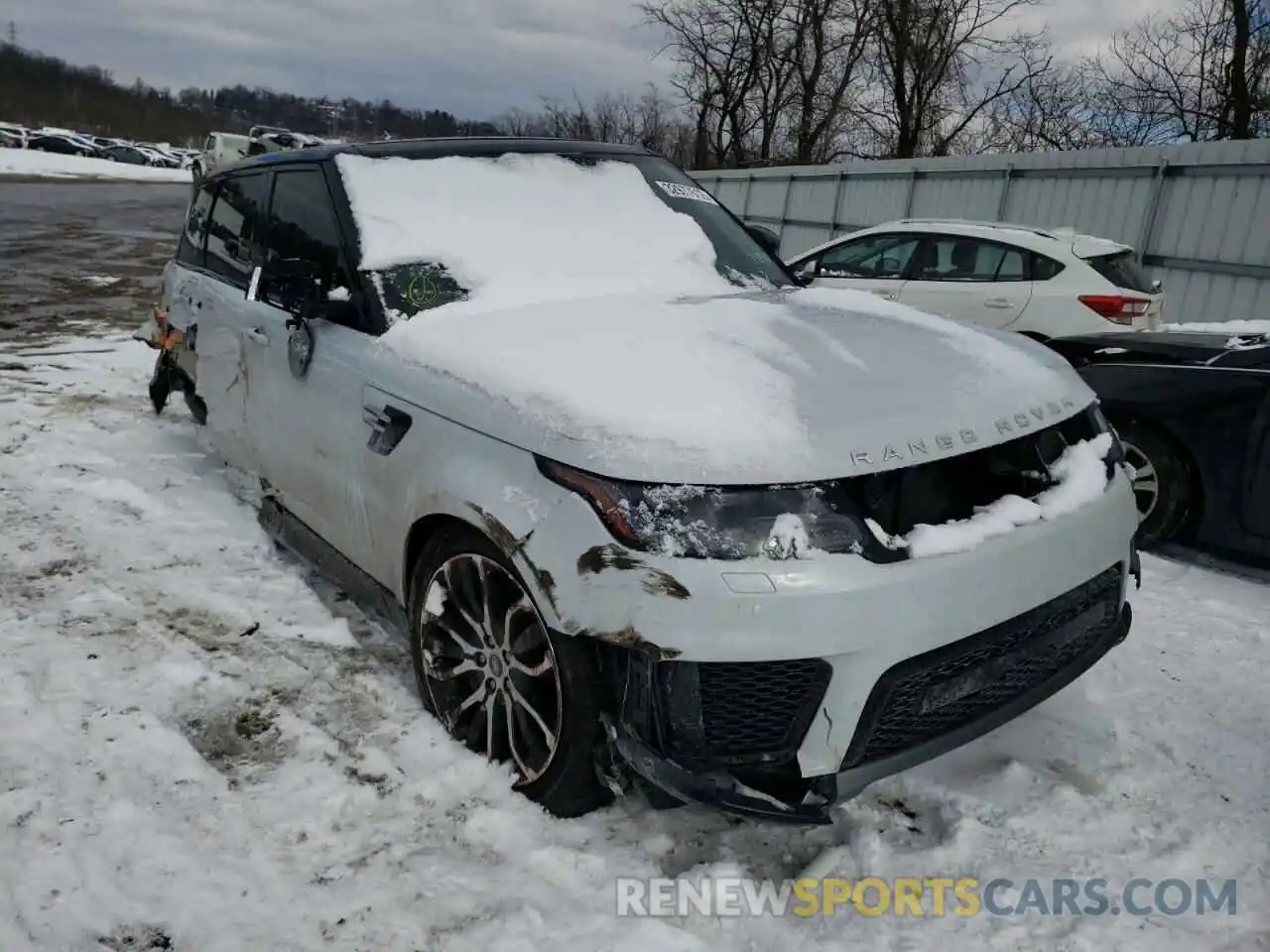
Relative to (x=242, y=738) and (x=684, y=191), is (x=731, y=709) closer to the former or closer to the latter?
(x=242, y=738)

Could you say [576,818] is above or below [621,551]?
below

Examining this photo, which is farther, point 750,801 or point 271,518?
Answer: point 271,518

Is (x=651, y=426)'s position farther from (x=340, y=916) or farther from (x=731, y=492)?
(x=340, y=916)

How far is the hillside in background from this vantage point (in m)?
83.4

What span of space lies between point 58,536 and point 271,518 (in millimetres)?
1161

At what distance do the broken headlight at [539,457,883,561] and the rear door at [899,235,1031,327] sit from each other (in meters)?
6.26

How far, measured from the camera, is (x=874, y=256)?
8.86 m

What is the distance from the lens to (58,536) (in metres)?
4.12

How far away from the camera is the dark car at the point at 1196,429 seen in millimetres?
3904

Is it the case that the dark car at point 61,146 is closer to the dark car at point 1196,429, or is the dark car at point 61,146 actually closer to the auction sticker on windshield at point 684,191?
the auction sticker on windshield at point 684,191

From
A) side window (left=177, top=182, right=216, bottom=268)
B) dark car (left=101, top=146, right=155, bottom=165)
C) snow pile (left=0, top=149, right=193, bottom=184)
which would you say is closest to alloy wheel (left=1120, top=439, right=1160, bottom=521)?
side window (left=177, top=182, right=216, bottom=268)

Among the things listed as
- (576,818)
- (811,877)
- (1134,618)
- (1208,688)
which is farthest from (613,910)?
(1134,618)

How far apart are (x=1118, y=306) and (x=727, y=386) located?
21.0 ft

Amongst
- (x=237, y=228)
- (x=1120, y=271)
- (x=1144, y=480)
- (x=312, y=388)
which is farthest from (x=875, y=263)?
(x=312, y=388)
